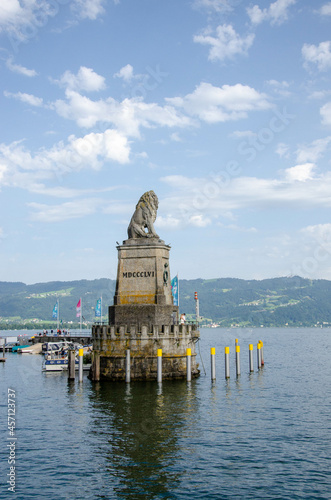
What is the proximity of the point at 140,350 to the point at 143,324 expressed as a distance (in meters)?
2.42

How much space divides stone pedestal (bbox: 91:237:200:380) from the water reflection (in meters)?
1.79

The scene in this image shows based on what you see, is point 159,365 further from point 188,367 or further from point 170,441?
point 170,441

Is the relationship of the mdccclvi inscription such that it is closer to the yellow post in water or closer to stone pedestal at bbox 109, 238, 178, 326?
stone pedestal at bbox 109, 238, 178, 326

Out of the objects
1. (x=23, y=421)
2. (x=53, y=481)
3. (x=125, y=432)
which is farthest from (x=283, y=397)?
(x=53, y=481)

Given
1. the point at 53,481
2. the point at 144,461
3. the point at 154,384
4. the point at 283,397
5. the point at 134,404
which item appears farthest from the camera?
the point at 154,384

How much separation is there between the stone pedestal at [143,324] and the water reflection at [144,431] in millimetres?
1791

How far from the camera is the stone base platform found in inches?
1905

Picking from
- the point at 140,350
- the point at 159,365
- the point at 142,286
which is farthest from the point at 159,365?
the point at 142,286

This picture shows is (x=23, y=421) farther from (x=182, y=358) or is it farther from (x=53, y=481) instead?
(x=182, y=358)

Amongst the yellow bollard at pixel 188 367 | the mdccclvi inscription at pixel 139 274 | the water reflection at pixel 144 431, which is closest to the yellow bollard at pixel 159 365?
the water reflection at pixel 144 431

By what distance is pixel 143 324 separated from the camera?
49.2 meters

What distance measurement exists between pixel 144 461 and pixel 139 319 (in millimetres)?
24437

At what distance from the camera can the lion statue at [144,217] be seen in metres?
52.4

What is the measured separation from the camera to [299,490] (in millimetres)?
22281
